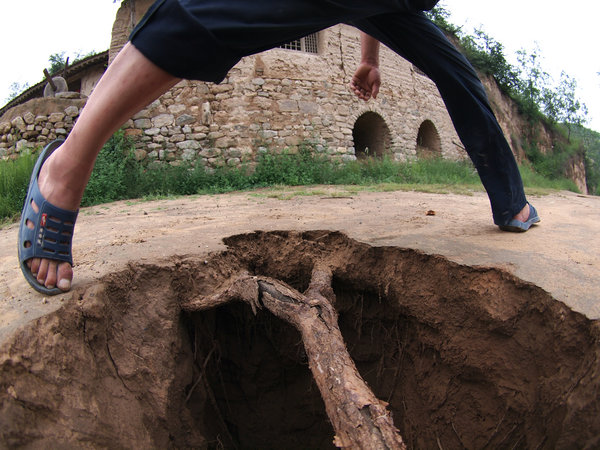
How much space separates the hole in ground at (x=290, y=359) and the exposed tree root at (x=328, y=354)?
17 centimetres

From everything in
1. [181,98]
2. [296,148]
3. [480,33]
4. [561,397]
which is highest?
[480,33]

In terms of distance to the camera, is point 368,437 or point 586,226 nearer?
point 368,437

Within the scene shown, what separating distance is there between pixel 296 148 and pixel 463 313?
628cm

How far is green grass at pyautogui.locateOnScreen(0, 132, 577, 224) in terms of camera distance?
5.79 meters

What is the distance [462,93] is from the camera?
6.08ft

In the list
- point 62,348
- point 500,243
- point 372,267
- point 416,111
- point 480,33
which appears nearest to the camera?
point 62,348

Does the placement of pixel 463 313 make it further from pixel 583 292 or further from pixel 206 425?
pixel 206 425

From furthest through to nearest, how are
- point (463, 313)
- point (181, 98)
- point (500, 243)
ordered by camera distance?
point (181, 98)
point (500, 243)
point (463, 313)

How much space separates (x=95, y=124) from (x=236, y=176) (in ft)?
19.0

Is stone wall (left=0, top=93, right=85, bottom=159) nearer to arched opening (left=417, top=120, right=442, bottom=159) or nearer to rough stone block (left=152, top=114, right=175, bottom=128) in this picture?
rough stone block (left=152, top=114, right=175, bottom=128)

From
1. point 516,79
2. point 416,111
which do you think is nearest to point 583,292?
point 416,111

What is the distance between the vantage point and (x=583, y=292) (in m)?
1.37

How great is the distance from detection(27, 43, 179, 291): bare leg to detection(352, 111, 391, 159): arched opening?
27.2 ft

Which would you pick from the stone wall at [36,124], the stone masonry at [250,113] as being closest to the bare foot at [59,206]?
the stone masonry at [250,113]
